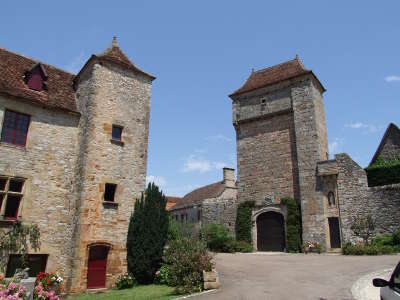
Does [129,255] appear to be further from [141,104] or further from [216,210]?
[216,210]

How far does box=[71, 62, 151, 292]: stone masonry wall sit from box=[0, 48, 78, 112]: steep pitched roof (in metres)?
0.72

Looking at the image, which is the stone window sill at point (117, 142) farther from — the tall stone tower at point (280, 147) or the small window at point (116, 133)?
the tall stone tower at point (280, 147)

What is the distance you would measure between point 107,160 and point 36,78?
496cm

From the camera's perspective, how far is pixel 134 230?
13648 millimetres

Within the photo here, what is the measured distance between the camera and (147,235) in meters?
13.3

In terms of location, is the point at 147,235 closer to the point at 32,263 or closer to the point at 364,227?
the point at 32,263

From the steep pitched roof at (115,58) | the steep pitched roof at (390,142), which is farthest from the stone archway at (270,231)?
the steep pitched roof at (115,58)

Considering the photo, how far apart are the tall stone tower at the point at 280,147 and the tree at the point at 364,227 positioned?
163 cm

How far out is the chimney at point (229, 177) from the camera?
31875 mm

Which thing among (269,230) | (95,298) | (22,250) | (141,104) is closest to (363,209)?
(269,230)

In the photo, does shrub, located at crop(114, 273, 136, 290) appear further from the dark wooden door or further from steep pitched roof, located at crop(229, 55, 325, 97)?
steep pitched roof, located at crop(229, 55, 325, 97)

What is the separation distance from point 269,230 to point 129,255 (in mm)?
10220

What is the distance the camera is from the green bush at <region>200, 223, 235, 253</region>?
20.0m

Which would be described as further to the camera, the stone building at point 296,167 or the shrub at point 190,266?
the stone building at point 296,167
